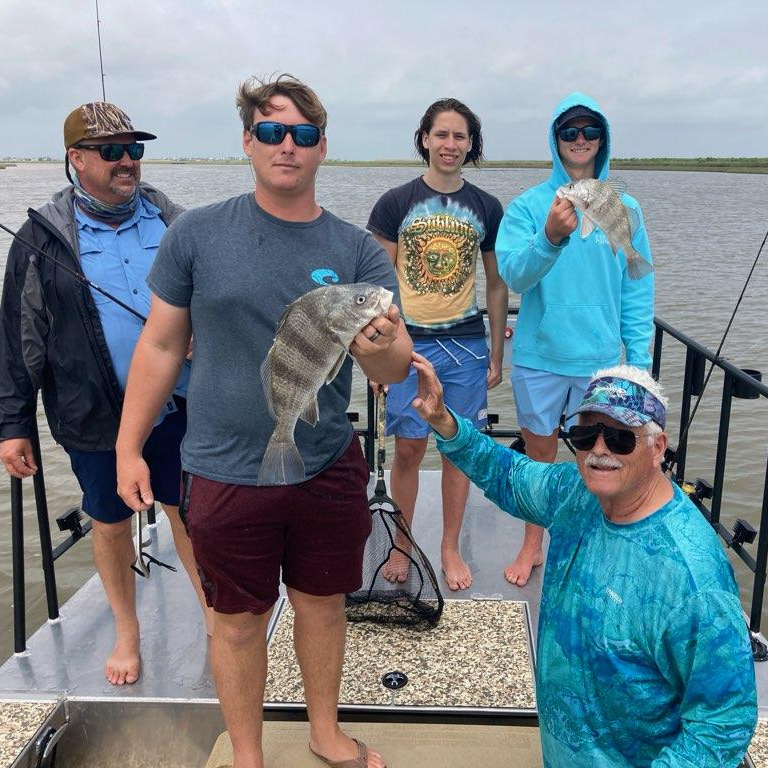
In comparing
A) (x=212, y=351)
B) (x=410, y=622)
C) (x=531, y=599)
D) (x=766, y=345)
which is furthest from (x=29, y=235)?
(x=766, y=345)

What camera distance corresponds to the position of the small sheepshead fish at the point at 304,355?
1.86 meters

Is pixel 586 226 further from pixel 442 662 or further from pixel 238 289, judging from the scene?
pixel 442 662

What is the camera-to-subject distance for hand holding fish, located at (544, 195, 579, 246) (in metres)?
2.81

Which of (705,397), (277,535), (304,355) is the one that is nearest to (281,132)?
(304,355)

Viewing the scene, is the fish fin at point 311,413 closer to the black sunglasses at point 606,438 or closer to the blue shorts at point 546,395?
the black sunglasses at point 606,438

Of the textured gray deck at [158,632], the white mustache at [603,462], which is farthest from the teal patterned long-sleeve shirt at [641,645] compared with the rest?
the textured gray deck at [158,632]

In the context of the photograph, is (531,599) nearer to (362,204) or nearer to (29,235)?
(29,235)

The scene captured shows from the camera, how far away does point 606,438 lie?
1.76 m

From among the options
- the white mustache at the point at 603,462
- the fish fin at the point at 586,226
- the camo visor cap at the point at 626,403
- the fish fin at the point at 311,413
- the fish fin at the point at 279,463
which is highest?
the fish fin at the point at 586,226

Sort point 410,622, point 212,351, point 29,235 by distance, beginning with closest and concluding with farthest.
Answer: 1. point 212,351
2. point 29,235
3. point 410,622

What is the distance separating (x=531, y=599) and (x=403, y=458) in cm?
96

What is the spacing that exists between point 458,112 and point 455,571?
2308 mm

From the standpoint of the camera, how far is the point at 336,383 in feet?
7.46

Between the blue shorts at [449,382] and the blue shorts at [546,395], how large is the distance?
22 cm
